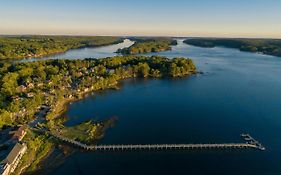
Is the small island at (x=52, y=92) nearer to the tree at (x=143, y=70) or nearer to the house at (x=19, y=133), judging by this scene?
the tree at (x=143, y=70)

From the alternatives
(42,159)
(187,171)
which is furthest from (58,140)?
(187,171)

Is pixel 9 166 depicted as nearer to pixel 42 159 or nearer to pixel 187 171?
pixel 42 159

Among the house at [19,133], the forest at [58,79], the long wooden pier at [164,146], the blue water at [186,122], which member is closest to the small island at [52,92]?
the forest at [58,79]

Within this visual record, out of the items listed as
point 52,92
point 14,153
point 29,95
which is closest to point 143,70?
point 52,92

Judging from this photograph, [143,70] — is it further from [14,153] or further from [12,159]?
[12,159]

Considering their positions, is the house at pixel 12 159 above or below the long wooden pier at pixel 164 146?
above

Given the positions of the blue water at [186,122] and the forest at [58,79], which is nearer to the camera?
the blue water at [186,122]
